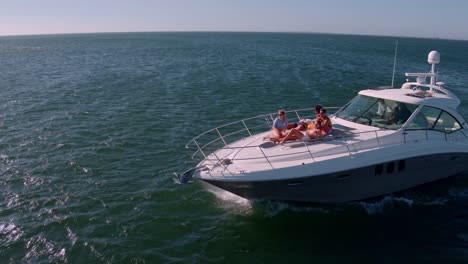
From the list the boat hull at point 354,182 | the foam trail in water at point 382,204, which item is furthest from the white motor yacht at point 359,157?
the foam trail in water at point 382,204

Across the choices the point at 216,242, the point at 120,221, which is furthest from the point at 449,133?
the point at 120,221

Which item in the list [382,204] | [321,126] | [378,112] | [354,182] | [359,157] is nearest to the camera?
[359,157]

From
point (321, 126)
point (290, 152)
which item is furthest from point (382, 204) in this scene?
point (290, 152)

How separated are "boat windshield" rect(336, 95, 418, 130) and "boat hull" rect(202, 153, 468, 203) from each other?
1.31 m

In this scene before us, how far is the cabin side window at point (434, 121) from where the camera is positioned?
37.6 ft

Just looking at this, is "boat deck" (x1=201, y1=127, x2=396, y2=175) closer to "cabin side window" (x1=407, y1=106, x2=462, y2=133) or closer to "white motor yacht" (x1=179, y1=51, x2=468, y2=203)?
"white motor yacht" (x1=179, y1=51, x2=468, y2=203)

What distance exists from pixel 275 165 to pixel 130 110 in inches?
529

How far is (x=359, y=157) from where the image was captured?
10242mm

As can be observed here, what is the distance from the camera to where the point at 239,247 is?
31.8 ft

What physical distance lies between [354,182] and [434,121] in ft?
11.0

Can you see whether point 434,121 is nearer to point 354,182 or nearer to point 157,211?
point 354,182

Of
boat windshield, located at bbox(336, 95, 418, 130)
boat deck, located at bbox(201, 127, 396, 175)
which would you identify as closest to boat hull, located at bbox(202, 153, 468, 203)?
boat deck, located at bbox(201, 127, 396, 175)

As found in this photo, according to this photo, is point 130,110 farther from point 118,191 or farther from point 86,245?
point 86,245

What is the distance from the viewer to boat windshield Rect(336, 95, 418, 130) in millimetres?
11578
